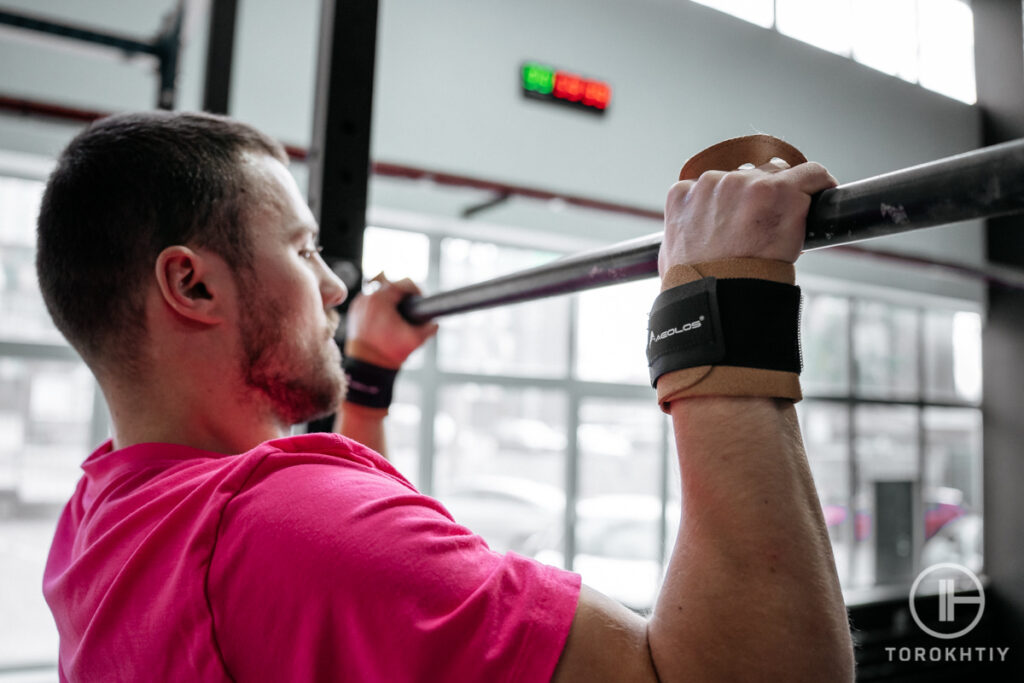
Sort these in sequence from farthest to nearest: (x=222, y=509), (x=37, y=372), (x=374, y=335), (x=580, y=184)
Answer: (x=580, y=184) → (x=37, y=372) → (x=374, y=335) → (x=222, y=509)

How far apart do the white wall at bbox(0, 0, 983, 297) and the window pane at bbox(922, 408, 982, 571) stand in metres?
3.16

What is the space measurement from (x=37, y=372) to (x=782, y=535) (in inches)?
163

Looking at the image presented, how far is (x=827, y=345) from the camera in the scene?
6.30 meters

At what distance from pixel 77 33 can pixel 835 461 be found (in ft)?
21.0

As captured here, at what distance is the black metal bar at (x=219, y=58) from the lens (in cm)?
147

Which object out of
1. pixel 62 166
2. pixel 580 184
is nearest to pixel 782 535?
pixel 62 166

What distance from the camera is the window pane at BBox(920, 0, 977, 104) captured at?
5.42 feet

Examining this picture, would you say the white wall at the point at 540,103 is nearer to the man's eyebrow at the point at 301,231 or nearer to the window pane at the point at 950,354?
the man's eyebrow at the point at 301,231

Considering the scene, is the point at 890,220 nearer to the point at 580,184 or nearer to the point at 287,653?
the point at 287,653

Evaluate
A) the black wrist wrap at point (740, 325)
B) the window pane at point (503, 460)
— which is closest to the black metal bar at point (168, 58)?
the black wrist wrap at point (740, 325)

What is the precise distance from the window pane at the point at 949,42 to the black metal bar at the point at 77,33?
1813 millimetres

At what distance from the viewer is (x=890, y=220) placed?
48 cm

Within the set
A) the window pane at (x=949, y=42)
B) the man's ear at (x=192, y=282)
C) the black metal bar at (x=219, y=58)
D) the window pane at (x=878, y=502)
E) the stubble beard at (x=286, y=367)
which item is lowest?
the window pane at (x=878, y=502)

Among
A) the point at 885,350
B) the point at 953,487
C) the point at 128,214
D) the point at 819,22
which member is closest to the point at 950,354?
the point at 885,350
